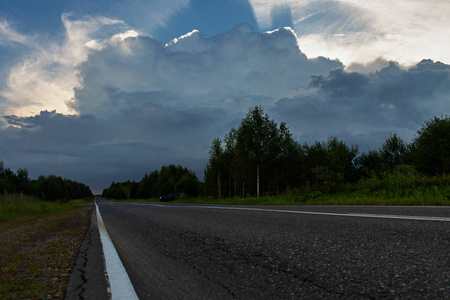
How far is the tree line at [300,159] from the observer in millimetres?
31266

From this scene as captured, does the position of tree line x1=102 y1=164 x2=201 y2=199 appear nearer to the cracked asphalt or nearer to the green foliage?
the green foliage

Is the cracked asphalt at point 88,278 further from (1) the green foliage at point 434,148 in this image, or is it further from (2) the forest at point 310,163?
(1) the green foliage at point 434,148

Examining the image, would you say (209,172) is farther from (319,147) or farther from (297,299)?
(297,299)

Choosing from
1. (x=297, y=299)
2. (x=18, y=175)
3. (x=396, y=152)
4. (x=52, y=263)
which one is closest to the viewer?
(x=297, y=299)

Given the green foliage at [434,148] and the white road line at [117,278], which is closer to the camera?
the white road line at [117,278]

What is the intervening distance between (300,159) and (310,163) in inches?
80.5

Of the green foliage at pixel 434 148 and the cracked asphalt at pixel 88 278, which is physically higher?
the green foliage at pixel 434 148

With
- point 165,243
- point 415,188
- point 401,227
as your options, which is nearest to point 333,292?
point 401,227

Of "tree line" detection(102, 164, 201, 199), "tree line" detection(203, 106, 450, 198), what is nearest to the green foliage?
"tree line" detection(203, 106, 450, 198)

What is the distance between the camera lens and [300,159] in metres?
53.4

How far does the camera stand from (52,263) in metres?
3.31

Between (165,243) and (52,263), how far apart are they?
1609 mm

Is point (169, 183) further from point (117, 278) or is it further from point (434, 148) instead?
point (117, 278)

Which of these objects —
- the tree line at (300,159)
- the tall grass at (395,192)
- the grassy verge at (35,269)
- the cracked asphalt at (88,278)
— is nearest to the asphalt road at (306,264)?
the cracked asphalt at (88,278)
